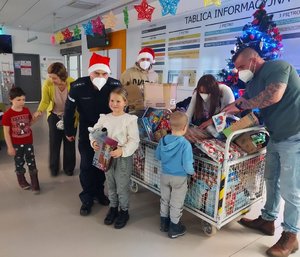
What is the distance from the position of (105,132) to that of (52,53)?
10.5 metres

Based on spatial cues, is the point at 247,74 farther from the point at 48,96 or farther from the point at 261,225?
the point at 48,96

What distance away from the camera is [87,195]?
2494 mm

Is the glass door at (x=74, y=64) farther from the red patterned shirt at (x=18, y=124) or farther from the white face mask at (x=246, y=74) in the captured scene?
the white face mask at (x=246, y=74)

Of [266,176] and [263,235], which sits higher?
[266,176]

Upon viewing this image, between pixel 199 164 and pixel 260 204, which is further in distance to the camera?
pixel 260 204

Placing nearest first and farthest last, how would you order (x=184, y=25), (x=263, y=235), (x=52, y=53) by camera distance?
(x=263, y=235)
(x=184, y=25)
(x=52, y=53)

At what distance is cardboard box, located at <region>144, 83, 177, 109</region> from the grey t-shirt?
0.90m

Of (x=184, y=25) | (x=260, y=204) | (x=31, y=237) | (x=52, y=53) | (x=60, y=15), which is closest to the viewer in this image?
(x=31, y=237)

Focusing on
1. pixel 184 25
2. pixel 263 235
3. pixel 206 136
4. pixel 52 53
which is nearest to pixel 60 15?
pixel 52 53

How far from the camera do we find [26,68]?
35.9 ft

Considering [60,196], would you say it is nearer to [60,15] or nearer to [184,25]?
[184,25]

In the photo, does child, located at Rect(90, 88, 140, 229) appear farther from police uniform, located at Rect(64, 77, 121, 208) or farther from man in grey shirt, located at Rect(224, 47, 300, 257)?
man in grey shirt, located at Rect(224, 47, 300, 257)

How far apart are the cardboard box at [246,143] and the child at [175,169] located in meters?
0.45

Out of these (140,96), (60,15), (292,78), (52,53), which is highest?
(60,15)
